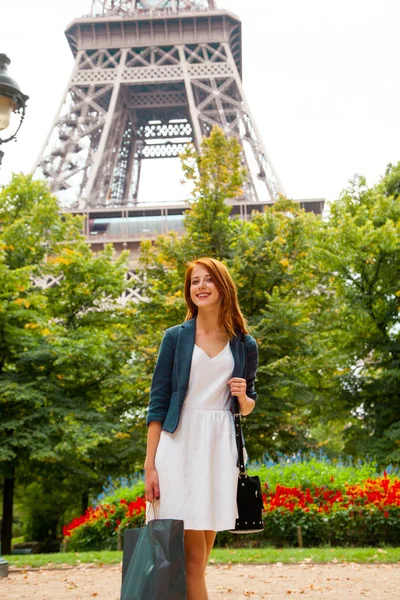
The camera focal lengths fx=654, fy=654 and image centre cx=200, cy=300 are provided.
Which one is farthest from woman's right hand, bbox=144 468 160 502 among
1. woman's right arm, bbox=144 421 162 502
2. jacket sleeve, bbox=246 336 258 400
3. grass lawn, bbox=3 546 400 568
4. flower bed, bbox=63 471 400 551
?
flower bed, bbox=63 471 400 551

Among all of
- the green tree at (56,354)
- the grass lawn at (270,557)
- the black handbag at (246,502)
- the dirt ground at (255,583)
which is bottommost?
the dirt ground at (255,583)

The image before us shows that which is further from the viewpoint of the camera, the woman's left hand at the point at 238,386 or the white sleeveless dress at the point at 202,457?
the woman's left hand at the point at 238,386

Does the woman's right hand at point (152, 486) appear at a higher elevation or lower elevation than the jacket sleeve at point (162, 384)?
lower

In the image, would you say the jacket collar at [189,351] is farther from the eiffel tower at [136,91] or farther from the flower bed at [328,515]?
the eiffel tower at [136,91]

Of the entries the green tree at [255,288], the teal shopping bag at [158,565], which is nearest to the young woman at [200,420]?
the teal shopping bag at [158,565]

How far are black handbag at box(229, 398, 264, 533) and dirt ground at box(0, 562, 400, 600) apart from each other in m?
2.29

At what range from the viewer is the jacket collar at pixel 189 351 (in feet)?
10.5

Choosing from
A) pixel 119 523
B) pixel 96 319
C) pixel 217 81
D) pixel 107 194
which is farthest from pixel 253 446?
pixel 217 81

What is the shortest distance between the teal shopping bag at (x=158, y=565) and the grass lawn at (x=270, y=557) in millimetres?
4631

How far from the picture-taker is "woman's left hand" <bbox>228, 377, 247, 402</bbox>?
3.19 metres

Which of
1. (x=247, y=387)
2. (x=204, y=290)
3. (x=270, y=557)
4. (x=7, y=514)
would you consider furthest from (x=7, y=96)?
(x=7, y=514)

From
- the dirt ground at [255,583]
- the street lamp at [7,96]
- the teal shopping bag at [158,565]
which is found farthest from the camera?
the street lamp at [7,96]

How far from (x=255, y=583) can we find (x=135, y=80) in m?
41.7

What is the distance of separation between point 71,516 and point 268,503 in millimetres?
16315
